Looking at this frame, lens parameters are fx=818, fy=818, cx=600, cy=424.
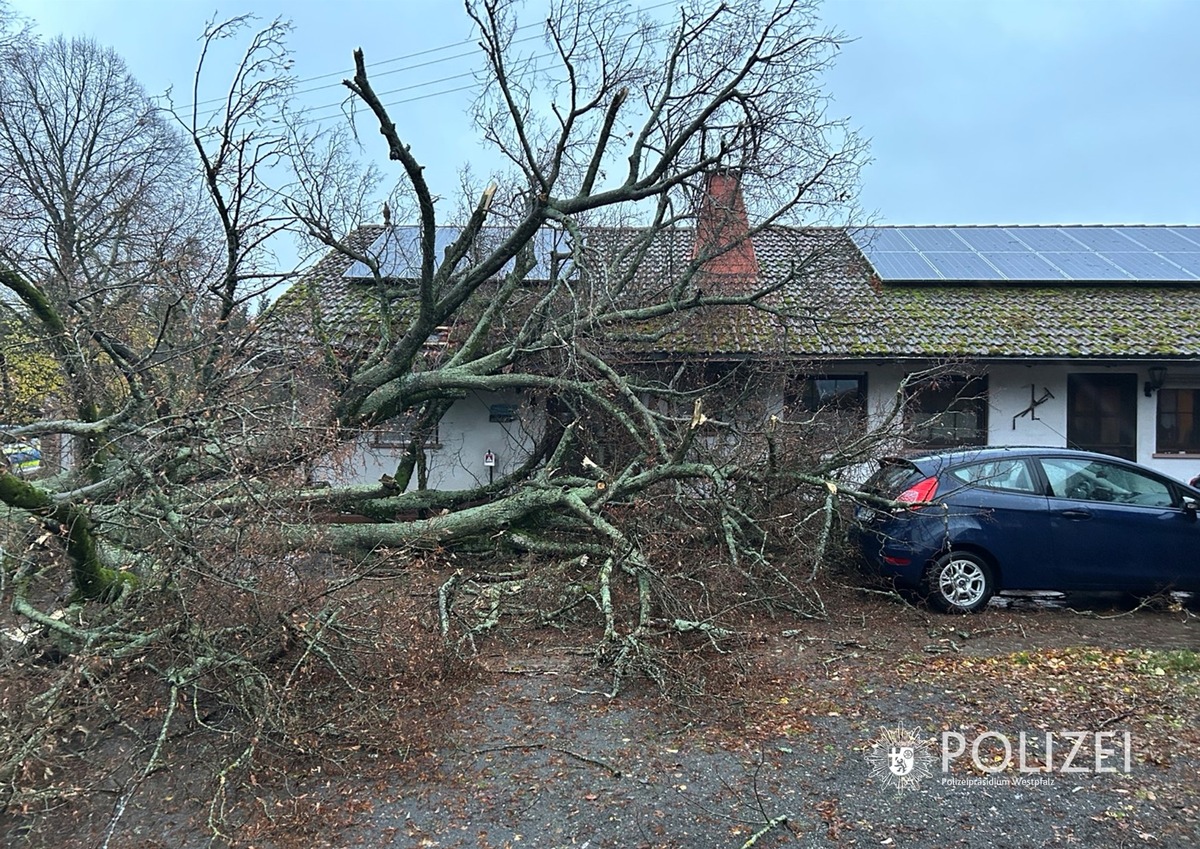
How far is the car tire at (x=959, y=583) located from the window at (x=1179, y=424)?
779 centimetres

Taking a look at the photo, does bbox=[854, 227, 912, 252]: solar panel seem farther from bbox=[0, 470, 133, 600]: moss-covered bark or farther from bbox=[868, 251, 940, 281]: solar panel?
bbox=[0, 470, 133, 600]: moss-covered bark

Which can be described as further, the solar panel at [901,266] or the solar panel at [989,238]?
the solar panel at [989,238]

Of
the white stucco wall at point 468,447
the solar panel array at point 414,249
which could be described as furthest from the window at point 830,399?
the white stucco wall at point 468,447

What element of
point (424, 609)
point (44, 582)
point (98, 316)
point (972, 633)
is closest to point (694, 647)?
point (424, 609)

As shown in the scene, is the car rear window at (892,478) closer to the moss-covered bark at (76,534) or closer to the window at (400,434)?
the moss-covered bark at (76,534)

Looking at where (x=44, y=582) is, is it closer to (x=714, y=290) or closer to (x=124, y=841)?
(x=124, y=841)

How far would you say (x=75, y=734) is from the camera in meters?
4.53

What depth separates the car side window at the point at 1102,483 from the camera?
7094 millimetres

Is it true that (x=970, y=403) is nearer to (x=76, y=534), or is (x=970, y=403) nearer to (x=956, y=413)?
(x=956, y=413)

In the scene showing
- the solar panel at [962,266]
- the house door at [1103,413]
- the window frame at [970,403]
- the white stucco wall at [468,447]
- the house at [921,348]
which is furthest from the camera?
the solar panel at [962,266]

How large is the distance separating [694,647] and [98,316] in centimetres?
580

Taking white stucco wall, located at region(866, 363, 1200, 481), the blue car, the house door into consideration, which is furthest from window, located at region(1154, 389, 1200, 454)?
the blue car

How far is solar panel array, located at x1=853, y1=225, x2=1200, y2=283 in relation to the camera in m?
14.3

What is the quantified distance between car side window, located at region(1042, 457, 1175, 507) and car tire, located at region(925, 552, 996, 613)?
1.01 m
